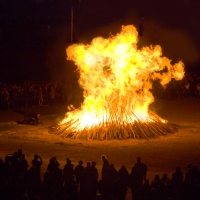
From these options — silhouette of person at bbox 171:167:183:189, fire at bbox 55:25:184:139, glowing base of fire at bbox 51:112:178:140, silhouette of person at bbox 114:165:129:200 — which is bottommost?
silhouette of person at bbox 114:165:129:200

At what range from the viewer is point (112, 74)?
72.7ft

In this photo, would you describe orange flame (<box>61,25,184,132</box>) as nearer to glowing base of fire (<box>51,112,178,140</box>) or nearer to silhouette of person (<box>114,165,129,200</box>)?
glowing base of fire (<box>51,112,178,140</box>)

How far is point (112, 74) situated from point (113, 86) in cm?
57

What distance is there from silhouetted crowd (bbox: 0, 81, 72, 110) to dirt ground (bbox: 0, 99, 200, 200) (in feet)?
12.3

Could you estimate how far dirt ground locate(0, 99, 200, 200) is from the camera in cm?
1759

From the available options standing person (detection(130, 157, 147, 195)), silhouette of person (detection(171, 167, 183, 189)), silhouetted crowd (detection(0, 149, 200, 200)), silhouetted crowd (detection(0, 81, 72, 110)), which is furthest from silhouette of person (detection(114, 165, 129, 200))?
silhouetted crowd (detection(0, 81, 72, 110))

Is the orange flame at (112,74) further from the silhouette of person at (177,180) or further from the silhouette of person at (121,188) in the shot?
the silhouette of person at (121,188)

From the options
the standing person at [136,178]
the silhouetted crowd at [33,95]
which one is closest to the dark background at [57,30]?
the silhouetted crowd at [33,95]

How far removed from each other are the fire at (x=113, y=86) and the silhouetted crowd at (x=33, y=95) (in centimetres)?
876

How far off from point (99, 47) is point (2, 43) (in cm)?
2376

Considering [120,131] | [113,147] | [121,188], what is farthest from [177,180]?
[120,131]

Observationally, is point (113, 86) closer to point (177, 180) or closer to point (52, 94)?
point (177, 180)

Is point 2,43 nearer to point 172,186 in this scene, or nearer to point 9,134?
point 9,134

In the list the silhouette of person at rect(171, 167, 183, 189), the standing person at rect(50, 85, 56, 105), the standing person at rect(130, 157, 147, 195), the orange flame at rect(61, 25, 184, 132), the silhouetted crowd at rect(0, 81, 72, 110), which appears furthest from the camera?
the standing person at rect(50, 85, 56, 105)
